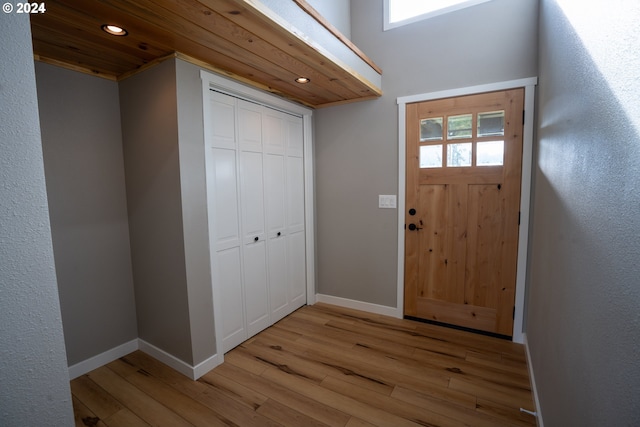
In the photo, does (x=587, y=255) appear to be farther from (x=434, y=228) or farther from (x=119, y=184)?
(x=119, y=184)

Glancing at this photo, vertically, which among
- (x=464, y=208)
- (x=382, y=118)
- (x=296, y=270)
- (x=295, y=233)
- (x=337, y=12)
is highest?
(x=337, y=12)

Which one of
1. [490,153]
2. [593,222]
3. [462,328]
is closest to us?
[593,222]

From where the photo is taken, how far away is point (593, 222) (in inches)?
35.0

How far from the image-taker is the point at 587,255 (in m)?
0.94

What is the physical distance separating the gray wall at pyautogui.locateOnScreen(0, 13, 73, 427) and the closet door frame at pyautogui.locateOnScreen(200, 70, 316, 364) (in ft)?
4.36

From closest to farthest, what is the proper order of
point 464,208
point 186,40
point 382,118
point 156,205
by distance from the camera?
point 186,40 < point 156,205 < point 464,208 < point 382,118

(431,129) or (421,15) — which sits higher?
(421,15)

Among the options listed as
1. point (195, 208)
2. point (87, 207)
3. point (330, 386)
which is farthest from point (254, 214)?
point (330, 386)

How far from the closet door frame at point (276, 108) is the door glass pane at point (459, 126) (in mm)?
1413

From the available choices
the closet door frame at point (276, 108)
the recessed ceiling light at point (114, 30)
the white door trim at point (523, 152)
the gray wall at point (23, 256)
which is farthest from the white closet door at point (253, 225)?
the gray wall at point (23, 256)

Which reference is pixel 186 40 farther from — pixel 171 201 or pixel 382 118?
pixel 382 118

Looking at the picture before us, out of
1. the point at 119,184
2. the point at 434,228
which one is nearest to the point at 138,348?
the point at 119,184

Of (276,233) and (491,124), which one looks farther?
(276,233)

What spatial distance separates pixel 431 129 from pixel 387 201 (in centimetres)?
78
